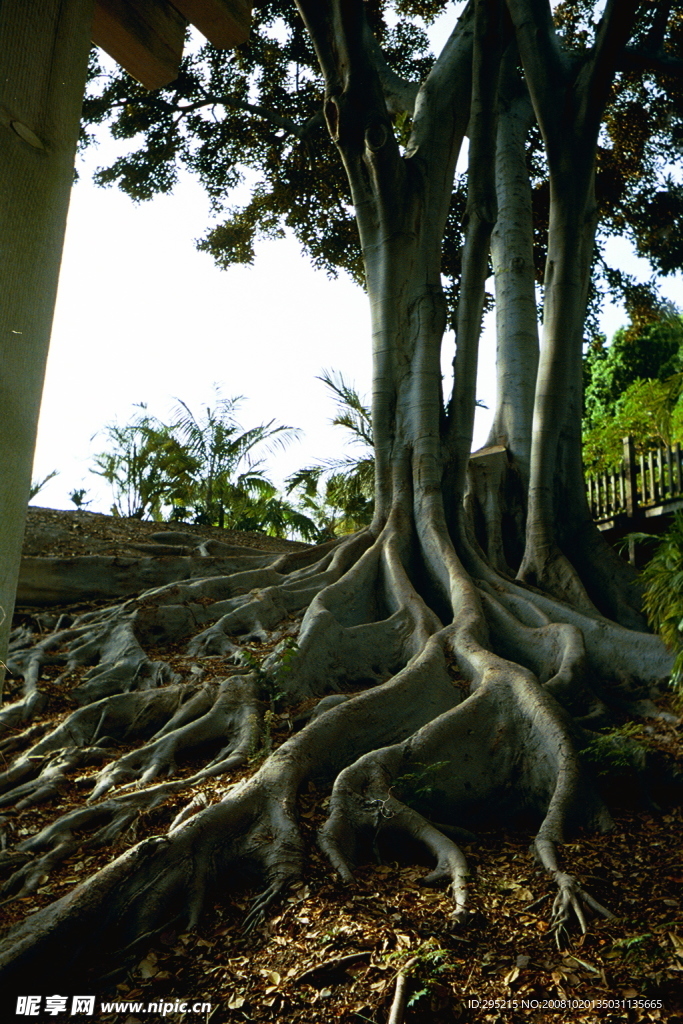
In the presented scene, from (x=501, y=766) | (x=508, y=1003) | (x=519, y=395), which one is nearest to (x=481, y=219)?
(x=519, y=395)

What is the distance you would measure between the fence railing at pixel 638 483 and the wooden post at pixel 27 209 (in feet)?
43.0

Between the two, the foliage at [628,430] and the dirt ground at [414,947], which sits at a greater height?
the foliage at [628,430]

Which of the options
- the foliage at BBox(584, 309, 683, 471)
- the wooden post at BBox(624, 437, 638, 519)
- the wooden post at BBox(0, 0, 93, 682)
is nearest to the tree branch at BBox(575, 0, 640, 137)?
the wooden post at BBox(624, 437, 638, 519)

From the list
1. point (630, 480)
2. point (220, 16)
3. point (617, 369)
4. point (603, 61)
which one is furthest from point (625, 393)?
point (220, 16)

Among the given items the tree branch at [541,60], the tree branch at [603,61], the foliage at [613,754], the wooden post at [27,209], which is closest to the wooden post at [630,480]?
the tree branch at [603,61]

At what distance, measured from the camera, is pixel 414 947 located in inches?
116

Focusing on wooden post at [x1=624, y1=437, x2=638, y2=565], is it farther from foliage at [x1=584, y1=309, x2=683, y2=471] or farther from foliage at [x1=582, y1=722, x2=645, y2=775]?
foliage at [x1=582, y1=722, x2=645, y2=775]

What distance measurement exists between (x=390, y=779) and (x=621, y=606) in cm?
470

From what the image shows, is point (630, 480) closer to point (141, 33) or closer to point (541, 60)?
point (541, 60)

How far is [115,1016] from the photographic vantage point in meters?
2.80

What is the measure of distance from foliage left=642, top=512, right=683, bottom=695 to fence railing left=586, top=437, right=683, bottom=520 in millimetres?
8361

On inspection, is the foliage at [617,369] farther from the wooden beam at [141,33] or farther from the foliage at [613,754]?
the wooden beam at [141,33]

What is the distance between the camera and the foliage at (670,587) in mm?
5031

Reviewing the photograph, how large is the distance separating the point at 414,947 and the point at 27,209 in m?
2.79
